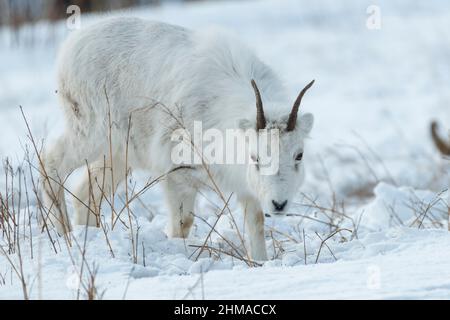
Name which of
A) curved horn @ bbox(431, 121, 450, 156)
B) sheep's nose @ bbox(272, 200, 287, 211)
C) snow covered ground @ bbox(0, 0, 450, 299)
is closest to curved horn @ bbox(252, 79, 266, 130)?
sheep's nose @ bbox(272, 200, 287, 211)

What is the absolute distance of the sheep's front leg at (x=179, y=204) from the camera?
6.02 m

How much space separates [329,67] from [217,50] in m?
11.0

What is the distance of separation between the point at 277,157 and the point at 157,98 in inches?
51.6

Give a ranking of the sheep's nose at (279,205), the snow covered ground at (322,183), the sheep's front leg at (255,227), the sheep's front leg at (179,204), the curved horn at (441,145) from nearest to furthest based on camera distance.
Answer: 1. the snow covered ground at (322,183)
2. the sheep's nose at (279,205)
3. the sheep's front leg at (255,227)
4. the sheep's front leg at (179,204)
5. the curved horn at (441,145)

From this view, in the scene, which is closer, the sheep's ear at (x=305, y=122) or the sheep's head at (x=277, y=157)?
the sheep's head at (x=277, y=157)

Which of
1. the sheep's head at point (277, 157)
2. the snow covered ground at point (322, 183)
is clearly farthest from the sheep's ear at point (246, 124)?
the snow covered ground at point (322, 183)

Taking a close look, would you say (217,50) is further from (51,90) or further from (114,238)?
(51,90)

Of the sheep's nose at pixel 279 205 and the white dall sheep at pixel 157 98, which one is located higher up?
the white dall sheep at pixel 157 98

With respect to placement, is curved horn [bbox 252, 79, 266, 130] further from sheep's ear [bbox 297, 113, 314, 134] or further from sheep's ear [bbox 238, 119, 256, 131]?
sheep's ear [bbox 297, 113, 314, 134]

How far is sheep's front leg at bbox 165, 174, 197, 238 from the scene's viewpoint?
6.02m

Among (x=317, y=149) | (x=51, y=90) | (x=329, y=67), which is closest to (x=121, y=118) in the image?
(x=317, y=149)

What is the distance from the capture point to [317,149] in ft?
39.8

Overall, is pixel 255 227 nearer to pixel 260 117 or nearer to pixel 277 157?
pixel 277 157

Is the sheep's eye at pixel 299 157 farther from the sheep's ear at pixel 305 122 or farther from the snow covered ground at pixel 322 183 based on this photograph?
the snow covered ground at pixel 322 183
